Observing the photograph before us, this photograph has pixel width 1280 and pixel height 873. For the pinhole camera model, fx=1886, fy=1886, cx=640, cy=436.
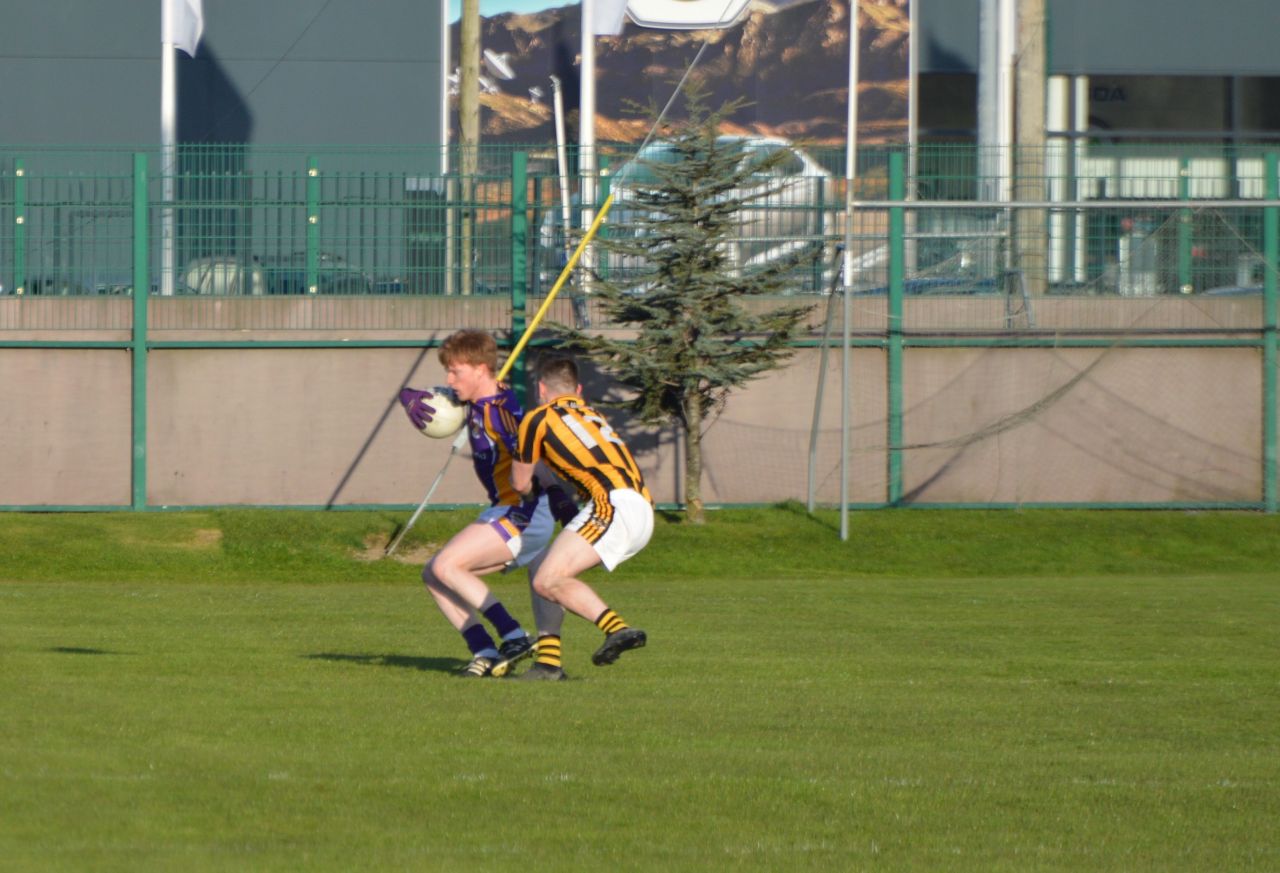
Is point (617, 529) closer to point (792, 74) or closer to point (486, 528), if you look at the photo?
point (486, 528)

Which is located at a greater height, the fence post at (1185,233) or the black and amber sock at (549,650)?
the fence post at (1185,233)

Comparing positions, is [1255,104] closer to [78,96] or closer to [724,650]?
[78,96]

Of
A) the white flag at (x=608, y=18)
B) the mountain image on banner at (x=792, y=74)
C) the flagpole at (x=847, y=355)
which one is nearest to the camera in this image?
the flagpole at (x=847, y=355)

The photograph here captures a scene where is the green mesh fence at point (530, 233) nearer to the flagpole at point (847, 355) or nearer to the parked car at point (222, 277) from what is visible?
the parked car at point (222, 277)

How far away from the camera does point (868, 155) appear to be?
67.1 feet

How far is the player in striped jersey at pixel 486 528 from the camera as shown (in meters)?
9.51

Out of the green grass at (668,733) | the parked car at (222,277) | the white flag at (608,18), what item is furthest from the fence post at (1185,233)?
the white flag at (608,18)

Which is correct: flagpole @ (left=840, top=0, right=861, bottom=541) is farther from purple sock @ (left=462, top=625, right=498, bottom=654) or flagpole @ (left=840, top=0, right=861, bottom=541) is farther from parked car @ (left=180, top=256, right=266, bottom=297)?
purple sock @ (left=462, top=625, right=498, bottom=654)

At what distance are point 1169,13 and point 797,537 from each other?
21452 millimetres

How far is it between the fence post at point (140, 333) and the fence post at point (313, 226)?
170 centimetres

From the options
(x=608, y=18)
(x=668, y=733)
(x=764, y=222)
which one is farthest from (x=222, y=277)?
(x=608, y=18)

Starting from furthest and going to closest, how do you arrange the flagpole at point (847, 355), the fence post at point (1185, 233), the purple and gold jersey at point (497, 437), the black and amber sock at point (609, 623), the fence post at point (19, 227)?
1. the fence post at point (1185, 233)
2. the fence post at point (19, 227)
3. the flagpole at point (847, 355)
4. the purple and gold jersey at point (497, 437)
5. the black and amber sock at point (609, 623)

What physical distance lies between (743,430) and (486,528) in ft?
35.8

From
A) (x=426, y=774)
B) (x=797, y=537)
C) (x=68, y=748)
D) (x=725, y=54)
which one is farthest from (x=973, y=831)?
(x=725, y=54)
